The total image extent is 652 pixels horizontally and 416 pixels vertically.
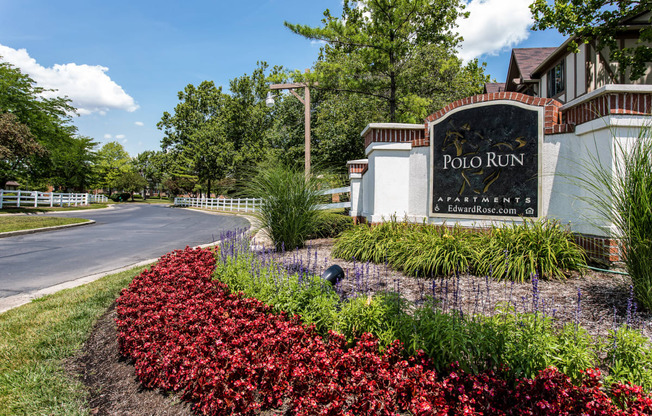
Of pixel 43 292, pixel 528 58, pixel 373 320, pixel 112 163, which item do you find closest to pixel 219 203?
pixel 528 58

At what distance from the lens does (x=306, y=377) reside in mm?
→ 2354

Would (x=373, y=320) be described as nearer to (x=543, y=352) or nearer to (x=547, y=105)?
(x=543, y=352)

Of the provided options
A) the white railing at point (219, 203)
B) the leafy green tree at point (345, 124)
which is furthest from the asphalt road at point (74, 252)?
the white railing at point (219, 203)

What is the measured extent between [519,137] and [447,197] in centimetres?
148

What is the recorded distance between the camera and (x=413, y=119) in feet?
46.2

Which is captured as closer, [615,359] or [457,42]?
[615,359]

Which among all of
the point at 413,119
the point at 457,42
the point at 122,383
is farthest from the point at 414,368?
the point at 457,42

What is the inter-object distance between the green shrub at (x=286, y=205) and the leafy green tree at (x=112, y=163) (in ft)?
205

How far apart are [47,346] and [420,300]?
3.64 m

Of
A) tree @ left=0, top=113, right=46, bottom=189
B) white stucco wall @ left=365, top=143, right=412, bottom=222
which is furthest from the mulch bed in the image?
tree @ left=0, top=113, right=46, bottom=189

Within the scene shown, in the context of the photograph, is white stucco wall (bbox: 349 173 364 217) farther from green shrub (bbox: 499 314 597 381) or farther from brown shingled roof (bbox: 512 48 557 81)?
brown shingled roof (bbox: 512 48 557 81)

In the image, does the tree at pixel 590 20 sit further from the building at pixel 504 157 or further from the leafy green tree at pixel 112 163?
the leafy green tree at pixel 112 163

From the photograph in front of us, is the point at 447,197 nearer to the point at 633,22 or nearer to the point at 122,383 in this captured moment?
the point at 122,383

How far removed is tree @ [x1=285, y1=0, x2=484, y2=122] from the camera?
13.6 metres
